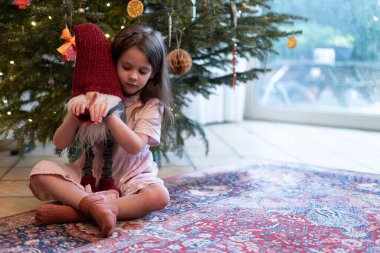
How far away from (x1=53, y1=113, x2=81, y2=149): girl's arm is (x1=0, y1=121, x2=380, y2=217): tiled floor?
276mm

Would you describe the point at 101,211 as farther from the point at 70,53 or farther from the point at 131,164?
the point at 70,53

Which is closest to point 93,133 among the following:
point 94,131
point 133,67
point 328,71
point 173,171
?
point 94,131

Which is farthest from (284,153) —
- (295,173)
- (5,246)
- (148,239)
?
(5,246)

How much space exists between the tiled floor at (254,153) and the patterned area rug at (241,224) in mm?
269

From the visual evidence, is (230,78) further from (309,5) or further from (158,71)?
(309,5)

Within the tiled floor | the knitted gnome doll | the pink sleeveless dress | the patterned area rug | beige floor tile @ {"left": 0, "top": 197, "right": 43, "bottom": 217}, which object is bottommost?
beige floor tile @ {"left": 0, "top": 197, "right": 43, "bottom": 217}

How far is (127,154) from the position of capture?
4.50 ft

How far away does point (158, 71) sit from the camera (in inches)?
52.9

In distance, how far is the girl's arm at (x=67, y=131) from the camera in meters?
1.23

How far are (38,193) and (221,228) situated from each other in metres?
0.54

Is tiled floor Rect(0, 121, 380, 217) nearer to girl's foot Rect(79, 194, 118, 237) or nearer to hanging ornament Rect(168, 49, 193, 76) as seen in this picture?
girl's foot Rect(79, 194, 118, 237)

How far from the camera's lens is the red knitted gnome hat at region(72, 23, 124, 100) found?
1.21 metres

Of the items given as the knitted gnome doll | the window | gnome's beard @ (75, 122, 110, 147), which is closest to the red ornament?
the knitted gnome doll

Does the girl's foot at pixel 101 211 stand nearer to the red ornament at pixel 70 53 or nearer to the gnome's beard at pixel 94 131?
the gnome's beard at pixel 94 131
